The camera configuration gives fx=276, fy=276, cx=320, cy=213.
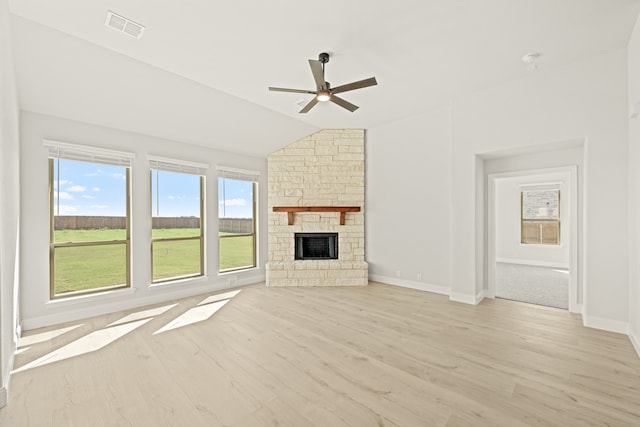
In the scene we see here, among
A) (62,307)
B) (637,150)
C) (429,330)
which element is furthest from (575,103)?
(62,307)

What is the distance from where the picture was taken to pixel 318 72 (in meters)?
2.82

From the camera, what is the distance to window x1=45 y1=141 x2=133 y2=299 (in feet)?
12.1

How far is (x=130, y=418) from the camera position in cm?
189

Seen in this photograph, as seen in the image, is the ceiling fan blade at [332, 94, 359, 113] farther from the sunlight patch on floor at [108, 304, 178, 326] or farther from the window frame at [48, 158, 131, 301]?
the sunlight patch on floor at [108, 304, 178, 326]

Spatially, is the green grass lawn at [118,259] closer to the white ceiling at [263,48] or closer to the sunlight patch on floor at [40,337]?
the sunlight patch on floor at [40,337]

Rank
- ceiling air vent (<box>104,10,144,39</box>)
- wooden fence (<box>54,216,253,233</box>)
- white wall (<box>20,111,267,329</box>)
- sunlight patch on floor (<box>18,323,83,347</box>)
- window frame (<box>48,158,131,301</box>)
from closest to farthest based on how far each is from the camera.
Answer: ceiling air vent (<box>104,10,144,39</box>)
sunlight patch on floor (<box>18,323,83,347</box>)
white wall (<box>20,111,267,329</box>)
window frame (<box>48,158,131,301</box>)
wooden fence (<box>54,216,253,233</box>)

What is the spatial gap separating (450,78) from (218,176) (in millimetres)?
4198

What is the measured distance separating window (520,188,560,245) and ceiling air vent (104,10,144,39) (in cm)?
909

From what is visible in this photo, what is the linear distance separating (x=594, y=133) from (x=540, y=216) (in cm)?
506

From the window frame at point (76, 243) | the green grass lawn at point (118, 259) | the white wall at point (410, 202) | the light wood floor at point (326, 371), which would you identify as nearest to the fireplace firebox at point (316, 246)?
the white wall at point (410, 202)

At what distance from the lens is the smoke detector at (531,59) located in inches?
128

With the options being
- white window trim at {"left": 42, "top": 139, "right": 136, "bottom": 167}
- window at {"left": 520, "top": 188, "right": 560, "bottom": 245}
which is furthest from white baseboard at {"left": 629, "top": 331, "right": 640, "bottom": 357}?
white window trim at {"left": 42, "top": 139, "right": 136, "bottom": 167}

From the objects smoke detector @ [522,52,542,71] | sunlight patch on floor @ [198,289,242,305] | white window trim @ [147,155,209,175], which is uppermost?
smoke detector @ [522,52,542,71]

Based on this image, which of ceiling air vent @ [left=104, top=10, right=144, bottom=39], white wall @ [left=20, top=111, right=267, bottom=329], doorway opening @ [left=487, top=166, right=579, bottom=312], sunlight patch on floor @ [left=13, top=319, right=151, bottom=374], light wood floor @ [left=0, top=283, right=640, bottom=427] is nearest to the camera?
light wood floor @ [left=0, top=283, right=640, bottom=427]
